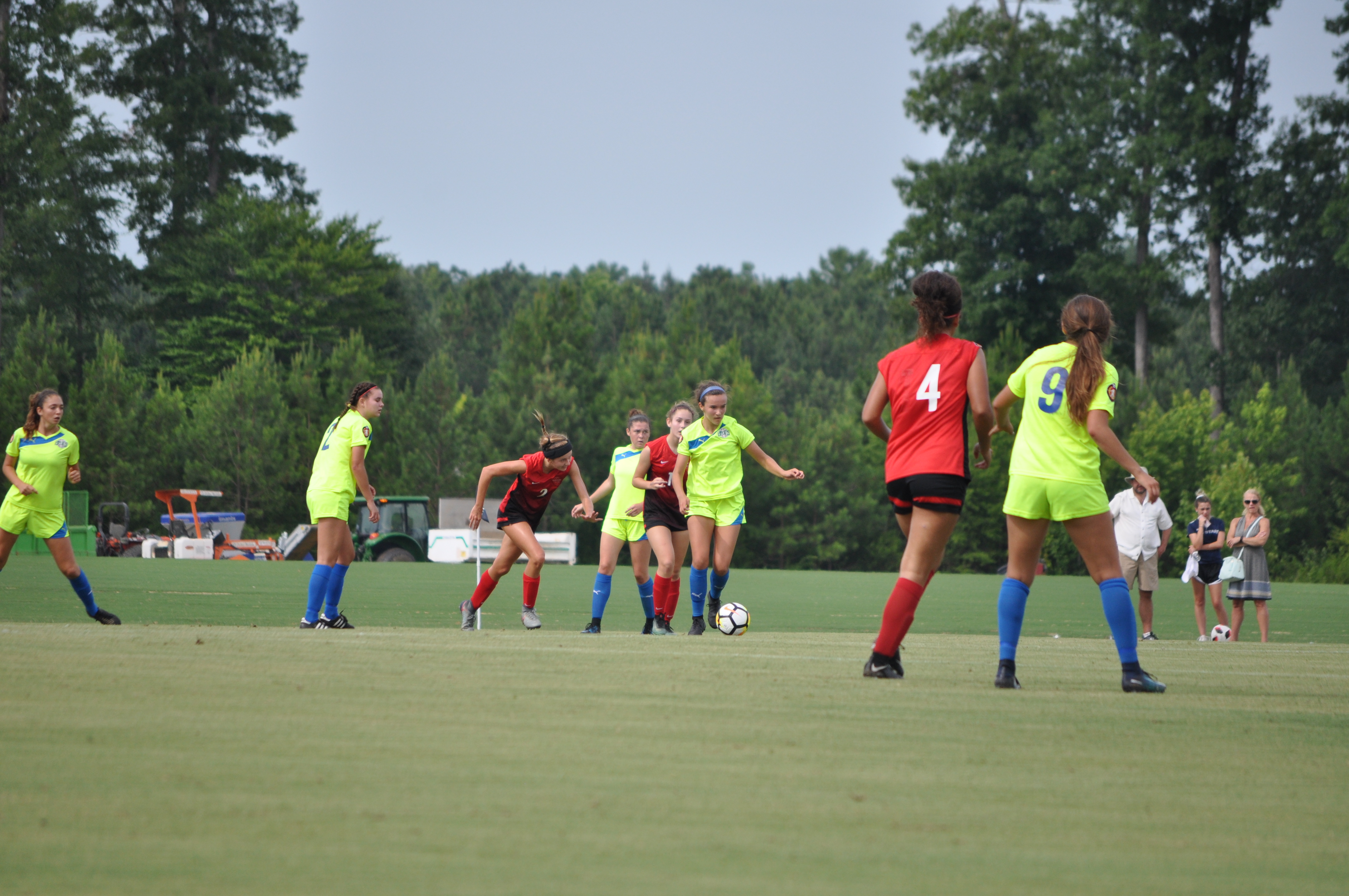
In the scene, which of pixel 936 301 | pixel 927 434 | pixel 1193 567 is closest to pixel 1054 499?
pixel 927 434

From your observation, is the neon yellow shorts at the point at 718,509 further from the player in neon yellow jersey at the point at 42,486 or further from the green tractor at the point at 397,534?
the green tractor at the point at 397,534

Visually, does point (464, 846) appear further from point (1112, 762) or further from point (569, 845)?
point (1112, 762)

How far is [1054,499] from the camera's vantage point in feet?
20.6

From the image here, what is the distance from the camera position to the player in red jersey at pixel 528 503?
11.3 m

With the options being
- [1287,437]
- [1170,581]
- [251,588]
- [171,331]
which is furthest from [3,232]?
[1287,437]

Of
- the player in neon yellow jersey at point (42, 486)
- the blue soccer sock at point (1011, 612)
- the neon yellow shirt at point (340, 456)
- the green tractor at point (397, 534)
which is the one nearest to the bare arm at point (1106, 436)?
the blue soccer sock at point (1011, 612)

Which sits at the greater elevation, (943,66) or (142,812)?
(943,66)

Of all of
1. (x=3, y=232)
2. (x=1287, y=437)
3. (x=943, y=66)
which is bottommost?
(x=1287, y=437)

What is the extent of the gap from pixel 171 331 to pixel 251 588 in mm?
40476

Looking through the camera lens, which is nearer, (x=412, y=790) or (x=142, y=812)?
(x=142, y=812)

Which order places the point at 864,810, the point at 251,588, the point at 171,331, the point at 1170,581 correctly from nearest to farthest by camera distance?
the point at 864,810
the point at 251,588
the point at 1170,581
the point at 171,331

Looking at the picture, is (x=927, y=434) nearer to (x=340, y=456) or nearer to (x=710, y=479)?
(x=710, y=479)

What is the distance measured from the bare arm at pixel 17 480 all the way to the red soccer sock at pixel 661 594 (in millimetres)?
5302

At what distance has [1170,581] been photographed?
35.6 m
